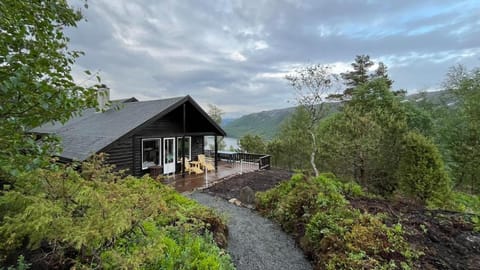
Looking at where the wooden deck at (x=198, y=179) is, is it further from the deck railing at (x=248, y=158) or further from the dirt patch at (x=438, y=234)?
the dirt patch at (x=438, y=234)

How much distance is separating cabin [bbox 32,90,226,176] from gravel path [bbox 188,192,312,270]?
468cm

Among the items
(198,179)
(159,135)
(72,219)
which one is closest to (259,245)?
(72,219)

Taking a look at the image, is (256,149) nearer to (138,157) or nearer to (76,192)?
(138,157)

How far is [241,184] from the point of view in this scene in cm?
973

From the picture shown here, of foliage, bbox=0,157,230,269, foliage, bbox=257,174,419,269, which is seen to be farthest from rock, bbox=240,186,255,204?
foliage, bbox=0,157,230,269

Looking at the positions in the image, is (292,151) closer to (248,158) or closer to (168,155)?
(248,158)

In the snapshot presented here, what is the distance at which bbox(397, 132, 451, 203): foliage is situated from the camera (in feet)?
22.0

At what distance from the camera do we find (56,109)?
6.10ft

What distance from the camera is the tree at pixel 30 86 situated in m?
1.71

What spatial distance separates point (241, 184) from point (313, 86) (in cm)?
505

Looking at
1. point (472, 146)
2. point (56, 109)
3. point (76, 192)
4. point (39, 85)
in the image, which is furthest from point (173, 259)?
point (472, 146)

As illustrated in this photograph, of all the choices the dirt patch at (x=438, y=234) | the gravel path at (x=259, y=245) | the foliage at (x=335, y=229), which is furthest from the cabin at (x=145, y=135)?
the dirt patch at (x=438, y=234)

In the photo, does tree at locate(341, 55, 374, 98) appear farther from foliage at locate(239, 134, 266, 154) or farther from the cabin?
the cabin

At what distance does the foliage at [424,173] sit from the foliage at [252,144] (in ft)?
44.1
